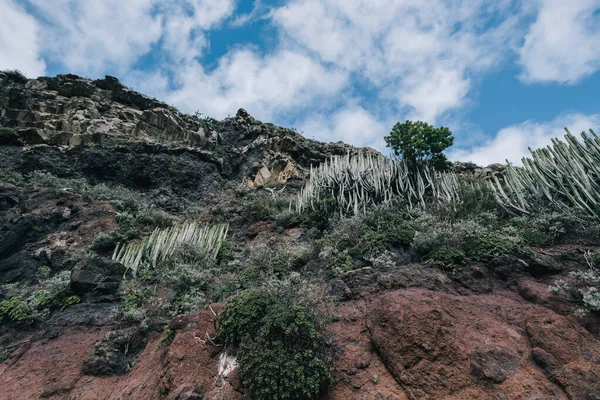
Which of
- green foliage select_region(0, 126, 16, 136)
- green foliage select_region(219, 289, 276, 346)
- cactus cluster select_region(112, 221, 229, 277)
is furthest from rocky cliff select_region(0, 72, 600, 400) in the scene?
green foliage select_region(0, 126, 16, 136)

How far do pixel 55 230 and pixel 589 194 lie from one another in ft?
53.4

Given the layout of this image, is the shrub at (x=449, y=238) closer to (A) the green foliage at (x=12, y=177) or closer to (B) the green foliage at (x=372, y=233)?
(B) the green foliage at (x=372, y=233)

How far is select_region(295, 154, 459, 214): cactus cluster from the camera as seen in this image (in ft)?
36.4

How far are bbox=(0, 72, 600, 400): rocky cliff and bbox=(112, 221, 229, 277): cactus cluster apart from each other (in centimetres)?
60

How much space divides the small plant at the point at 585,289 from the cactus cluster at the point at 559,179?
109 inches

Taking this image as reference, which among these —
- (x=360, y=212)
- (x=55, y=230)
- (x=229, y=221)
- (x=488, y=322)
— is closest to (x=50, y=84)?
(x=55, y=230)

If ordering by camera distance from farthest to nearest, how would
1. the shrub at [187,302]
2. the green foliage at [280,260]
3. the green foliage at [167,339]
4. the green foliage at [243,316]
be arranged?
1. the green foliage at [280,260]
2. the shrub at [187,302]
3. the green foliage at [167,339]
4. the green foliage at [243,316]

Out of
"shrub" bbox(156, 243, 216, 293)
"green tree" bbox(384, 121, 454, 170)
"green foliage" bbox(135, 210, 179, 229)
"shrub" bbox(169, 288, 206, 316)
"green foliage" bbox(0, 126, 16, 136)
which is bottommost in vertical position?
"shrub" bbox(169, 288, 206, 316)

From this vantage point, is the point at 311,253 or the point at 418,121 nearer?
the point at 311,253

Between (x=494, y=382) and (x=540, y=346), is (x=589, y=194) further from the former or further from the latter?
(x=494, y=382)

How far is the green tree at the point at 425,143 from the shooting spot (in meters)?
12.0

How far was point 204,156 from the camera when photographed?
785 inches

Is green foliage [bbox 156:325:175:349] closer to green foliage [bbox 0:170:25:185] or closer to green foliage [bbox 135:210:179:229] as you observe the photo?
green foliage [bbox 135:210:179:229]

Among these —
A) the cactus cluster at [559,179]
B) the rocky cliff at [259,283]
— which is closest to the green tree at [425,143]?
the cactus cluster at [559,179]
